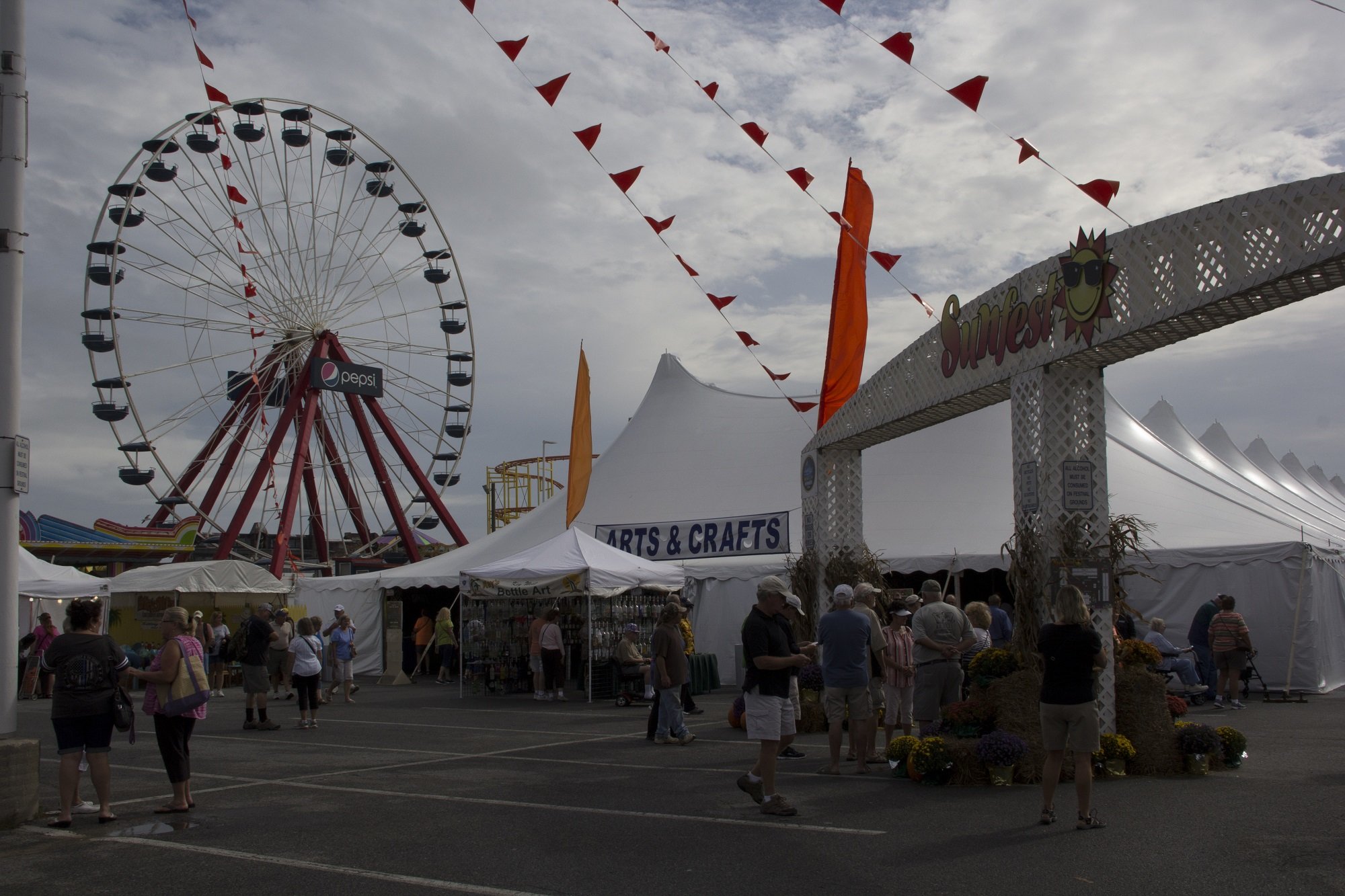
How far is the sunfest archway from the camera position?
6.71 metres

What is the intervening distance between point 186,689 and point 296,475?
63.4 ft

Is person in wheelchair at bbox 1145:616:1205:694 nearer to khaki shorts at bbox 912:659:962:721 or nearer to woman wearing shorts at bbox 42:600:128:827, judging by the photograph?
khaki shorts at bbox 912:659:962:721

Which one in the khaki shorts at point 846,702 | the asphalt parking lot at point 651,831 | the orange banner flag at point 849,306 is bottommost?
the asphalt parking lot at point 651,831

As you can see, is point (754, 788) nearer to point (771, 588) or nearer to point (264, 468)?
point (771, 588)

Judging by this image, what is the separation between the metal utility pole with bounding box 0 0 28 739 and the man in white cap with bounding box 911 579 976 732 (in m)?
6.42

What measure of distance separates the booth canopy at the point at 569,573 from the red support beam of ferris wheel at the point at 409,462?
37.9 feet

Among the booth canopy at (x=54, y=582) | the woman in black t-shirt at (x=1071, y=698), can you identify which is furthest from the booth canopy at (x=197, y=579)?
the woman in black t-shirt at (x=1071, y=698)

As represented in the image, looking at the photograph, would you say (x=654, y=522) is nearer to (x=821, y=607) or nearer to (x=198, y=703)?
(x=821, y=607)

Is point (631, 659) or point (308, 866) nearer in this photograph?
point (308, 866)

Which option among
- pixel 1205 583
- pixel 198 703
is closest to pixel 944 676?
pixel 198 703

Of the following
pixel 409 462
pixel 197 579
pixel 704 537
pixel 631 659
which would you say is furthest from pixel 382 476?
pixel 631 659

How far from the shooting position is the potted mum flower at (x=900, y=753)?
8.30 meters

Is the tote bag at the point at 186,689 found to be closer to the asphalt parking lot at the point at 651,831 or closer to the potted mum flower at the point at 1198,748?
the asphalt parking lot at the point at 651,831

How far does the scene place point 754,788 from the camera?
6.96 m
